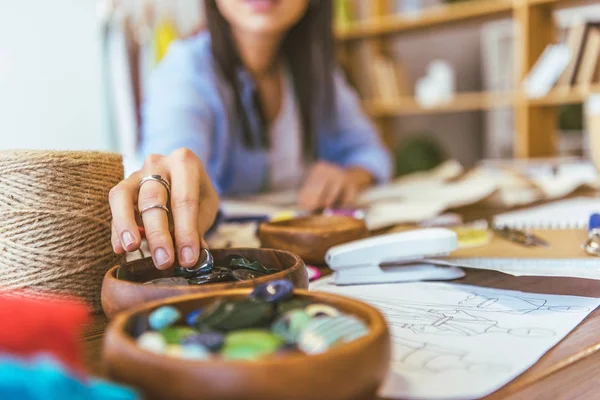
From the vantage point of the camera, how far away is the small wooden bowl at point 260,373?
256 mm

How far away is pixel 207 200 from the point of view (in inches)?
24.5

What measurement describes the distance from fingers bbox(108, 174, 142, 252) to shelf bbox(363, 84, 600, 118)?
220cm

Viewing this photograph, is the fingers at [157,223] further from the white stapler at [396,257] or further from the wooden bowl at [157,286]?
the white stapler at [396,257]

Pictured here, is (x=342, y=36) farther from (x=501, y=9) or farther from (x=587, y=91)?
(x=587, y=91)

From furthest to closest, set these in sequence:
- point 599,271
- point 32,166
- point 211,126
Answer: point 211,126
point 599,271
point 32,166

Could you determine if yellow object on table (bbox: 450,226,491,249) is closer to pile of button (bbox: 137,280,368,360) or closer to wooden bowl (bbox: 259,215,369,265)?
wooden bowl (bbox: 259,215,369,265)

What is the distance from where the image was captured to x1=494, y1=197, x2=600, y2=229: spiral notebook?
85 cm

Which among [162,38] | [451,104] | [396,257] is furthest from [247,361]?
[162,38]

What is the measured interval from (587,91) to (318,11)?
1.30 metres

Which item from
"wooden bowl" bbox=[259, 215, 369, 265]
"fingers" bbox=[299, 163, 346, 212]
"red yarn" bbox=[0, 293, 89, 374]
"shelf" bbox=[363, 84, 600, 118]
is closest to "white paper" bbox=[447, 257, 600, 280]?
"wooden bowl" bbox=[259, 215, 369, 265]

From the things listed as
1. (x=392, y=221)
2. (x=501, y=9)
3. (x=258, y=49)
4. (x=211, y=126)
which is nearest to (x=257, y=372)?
(x=392, y=221)

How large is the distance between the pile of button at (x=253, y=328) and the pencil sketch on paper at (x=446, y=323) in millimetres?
137

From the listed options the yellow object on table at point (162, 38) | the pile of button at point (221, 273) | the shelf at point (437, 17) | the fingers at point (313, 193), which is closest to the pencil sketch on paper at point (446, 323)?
the pile of button at point (221, 273)

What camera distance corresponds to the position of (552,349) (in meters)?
0.41
